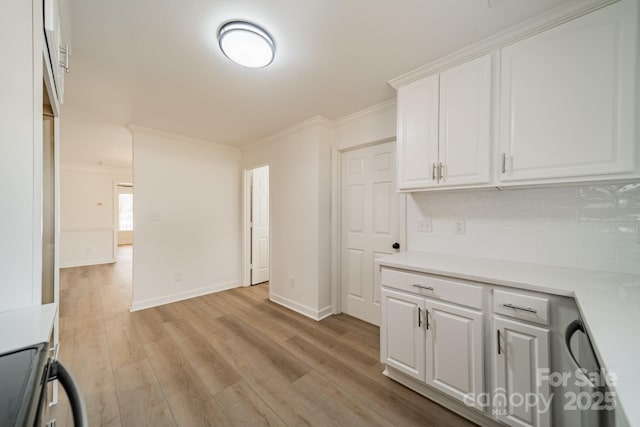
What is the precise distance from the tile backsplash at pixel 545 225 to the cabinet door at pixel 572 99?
0.31 m

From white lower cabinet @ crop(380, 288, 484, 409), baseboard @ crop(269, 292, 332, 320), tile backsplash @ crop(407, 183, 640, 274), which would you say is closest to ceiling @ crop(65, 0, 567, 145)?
tile backsplash @ crop(407, 183, 640, 274)

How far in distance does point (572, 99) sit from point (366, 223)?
1.83 meters

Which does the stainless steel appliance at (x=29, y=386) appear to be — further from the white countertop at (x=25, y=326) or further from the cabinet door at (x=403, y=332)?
the cabinet door at (x=403, y=332)

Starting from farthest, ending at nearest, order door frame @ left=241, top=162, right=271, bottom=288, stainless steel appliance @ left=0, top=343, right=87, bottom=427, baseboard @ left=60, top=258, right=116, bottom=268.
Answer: baseboard @ left=60, top=258, right=116, bottom=268
door frame @ left=241, top=162, right=271, bottom=288
stainless steel appliance @ left=0, top=343, right=87, bottom=427

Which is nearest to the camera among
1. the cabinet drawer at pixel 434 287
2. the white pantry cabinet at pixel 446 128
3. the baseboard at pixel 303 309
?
the cabinet drawer at pixel 434 287

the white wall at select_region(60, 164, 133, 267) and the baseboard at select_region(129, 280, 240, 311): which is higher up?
the white wall at select_region(60, 164, 133, 267)

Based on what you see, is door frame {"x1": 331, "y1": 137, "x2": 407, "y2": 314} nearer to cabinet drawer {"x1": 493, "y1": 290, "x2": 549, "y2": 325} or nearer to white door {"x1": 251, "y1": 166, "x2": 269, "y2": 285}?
white door {"x1": 251, "y1": 166, "x2": 269, "y2": 285}

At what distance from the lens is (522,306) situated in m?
1.21

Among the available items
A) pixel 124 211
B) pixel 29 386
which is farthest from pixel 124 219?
pixel 29 386

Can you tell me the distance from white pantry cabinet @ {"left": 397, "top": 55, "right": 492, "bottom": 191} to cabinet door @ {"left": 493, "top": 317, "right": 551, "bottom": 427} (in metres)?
0.91

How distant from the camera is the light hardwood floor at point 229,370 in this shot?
1481 mm

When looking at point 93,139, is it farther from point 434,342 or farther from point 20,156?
point 434,342

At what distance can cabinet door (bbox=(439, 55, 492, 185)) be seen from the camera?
1578 mm

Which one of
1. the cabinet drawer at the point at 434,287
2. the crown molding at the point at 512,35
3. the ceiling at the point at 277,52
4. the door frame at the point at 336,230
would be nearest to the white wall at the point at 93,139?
the ceiling at the point at 277,52
